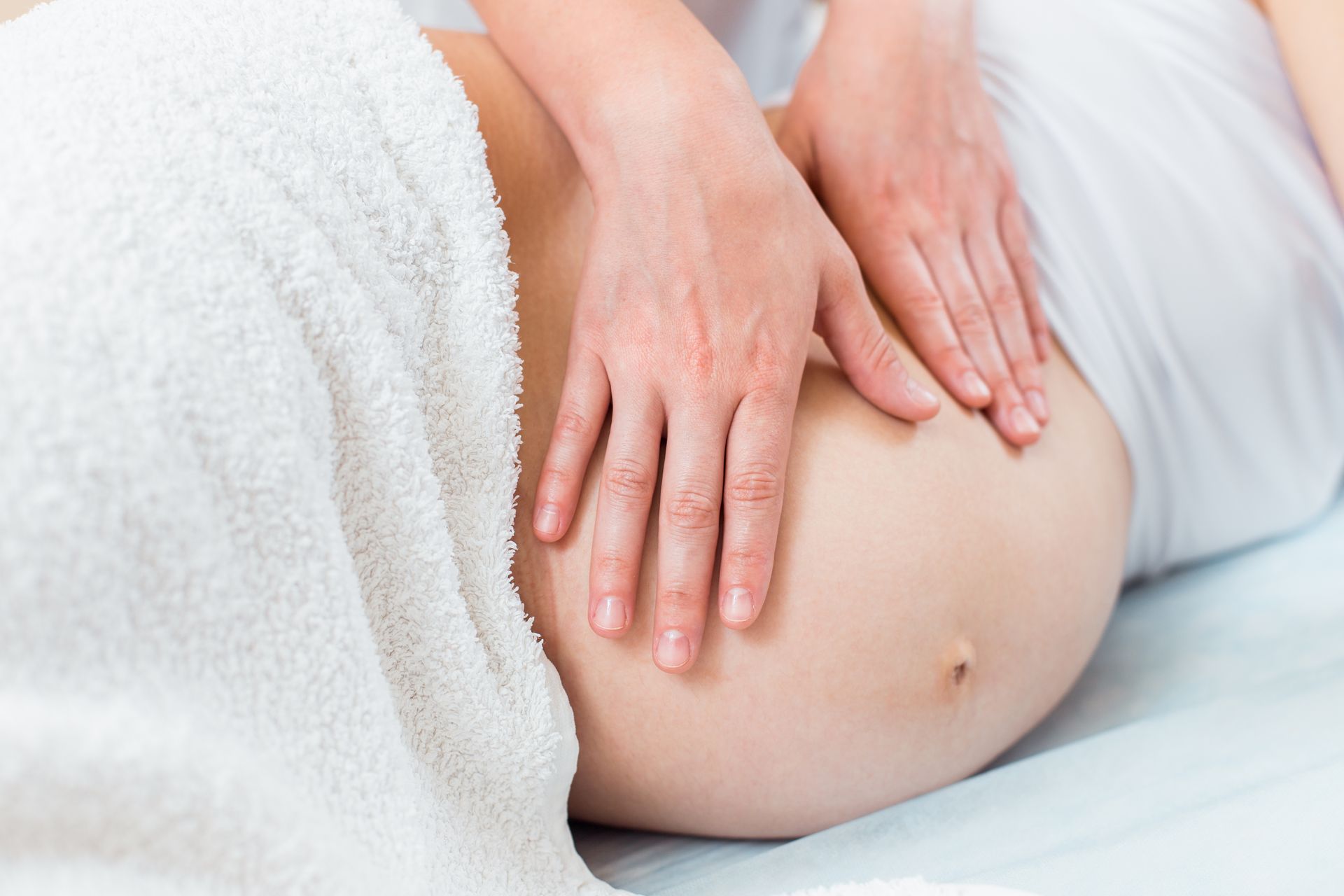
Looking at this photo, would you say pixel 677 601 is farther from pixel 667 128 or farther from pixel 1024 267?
pixel 1024 267

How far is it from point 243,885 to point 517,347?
309 mm

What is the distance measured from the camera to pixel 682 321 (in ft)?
1.94

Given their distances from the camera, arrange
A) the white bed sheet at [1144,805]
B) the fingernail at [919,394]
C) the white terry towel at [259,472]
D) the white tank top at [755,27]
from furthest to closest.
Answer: the white tank top at [755,27]
the fingernail at [919,394]
the white bed sheet at [1144,805]
the white terry towel at [259,472]

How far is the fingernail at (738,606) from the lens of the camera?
1.85 ft

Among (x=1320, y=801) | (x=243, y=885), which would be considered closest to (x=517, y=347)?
(x=243, y=885)

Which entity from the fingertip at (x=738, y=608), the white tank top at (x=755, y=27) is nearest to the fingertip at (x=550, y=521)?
the fingertip at (x=738, y=608)

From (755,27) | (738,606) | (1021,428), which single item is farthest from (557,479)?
(755,27)

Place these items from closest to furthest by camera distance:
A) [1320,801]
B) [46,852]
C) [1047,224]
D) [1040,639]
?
[46,852] → [1320,801] → [1040,639] → [1047,224]

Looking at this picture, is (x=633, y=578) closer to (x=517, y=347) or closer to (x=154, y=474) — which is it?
(x=517, y=347)

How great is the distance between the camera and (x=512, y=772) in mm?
539

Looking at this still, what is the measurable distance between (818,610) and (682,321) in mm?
193

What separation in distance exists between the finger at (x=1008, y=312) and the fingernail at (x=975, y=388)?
46 millimetres

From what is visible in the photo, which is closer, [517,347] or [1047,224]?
[517,347]

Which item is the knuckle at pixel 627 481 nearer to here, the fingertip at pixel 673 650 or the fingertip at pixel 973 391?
the fingertip at pixel 673 650
